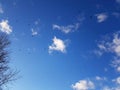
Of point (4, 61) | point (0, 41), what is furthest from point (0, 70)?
point (0, 41)

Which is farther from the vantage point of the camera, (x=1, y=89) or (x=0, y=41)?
(x=0, y=41)

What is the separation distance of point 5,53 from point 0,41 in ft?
4.94

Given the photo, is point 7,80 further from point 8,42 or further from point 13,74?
point 8,42

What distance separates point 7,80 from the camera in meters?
21.9

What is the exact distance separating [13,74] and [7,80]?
0.79 meters

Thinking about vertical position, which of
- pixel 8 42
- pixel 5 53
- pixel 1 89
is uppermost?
pixel 8 42

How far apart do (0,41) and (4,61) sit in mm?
2270

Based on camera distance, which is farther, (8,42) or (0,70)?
(8,42)

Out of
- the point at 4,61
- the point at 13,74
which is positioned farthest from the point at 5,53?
the point at 13,74

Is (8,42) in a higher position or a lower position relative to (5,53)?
higher

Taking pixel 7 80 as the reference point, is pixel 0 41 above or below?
above

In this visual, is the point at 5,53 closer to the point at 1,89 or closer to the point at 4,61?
the point at 4,61

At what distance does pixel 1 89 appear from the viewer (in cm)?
2114

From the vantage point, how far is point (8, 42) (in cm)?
2306
